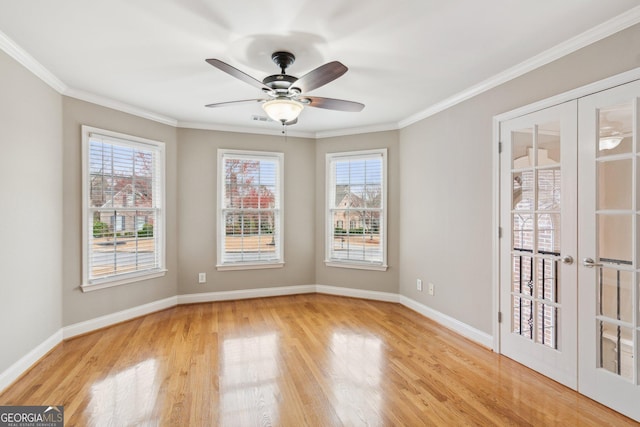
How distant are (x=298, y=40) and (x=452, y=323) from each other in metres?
3.38

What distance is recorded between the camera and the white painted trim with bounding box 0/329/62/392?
2.48 meters

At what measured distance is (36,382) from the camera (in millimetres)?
2561

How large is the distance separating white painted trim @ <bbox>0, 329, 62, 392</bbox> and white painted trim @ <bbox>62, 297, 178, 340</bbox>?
0.13m

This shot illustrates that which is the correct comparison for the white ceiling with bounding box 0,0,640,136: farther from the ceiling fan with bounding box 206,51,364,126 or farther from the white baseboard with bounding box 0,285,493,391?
the white baseboard with bounding box 0,285,493,391

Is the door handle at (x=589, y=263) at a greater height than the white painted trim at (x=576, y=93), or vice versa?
the white painted trim at (x=576, y=93)

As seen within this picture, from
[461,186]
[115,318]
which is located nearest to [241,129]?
[115,318]

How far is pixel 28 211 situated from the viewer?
9.26 feet

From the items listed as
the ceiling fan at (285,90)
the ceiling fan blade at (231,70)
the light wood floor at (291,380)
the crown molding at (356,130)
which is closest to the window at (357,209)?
the crown molding at (356,130)

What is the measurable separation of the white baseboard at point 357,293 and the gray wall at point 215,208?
247 millimetres

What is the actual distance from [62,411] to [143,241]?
234cm

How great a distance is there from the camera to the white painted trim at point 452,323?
10.8 ft

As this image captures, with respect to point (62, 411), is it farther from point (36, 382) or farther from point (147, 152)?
point (147, 152)

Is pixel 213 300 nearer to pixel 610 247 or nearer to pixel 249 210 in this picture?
pixel 249 210

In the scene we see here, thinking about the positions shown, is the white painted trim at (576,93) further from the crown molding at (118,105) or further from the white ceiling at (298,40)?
the crown molding at (118,105)
